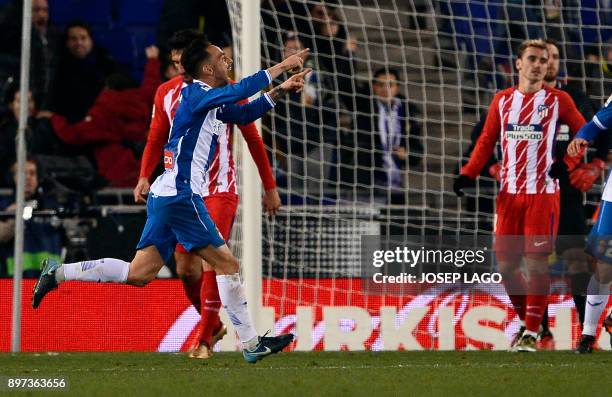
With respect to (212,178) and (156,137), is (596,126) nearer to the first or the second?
(212,178)

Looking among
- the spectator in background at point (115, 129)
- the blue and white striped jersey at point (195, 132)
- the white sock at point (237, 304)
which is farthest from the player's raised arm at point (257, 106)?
A: the spectator in background at point (115, 129)

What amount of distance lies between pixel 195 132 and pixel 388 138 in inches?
189

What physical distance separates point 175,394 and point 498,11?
795 cm

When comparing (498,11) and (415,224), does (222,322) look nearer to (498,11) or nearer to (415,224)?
(415,224)

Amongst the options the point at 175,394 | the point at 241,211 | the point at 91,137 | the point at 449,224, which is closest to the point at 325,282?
the point at 241,211

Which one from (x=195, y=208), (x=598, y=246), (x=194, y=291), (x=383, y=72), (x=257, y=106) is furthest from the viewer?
(x=383, y=72)

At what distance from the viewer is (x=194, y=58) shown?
7.70 m

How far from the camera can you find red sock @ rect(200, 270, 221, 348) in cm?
877

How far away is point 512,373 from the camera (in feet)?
23.4

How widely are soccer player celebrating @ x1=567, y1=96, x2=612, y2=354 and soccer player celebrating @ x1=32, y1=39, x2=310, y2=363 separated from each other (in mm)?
2246

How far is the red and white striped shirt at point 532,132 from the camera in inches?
370

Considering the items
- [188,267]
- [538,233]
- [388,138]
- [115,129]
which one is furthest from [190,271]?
[115,129]

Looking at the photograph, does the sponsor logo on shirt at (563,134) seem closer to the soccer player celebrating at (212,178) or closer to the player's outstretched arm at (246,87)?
the soccer player celebrating at (212,178)

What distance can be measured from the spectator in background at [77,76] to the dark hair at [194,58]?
6.04m
